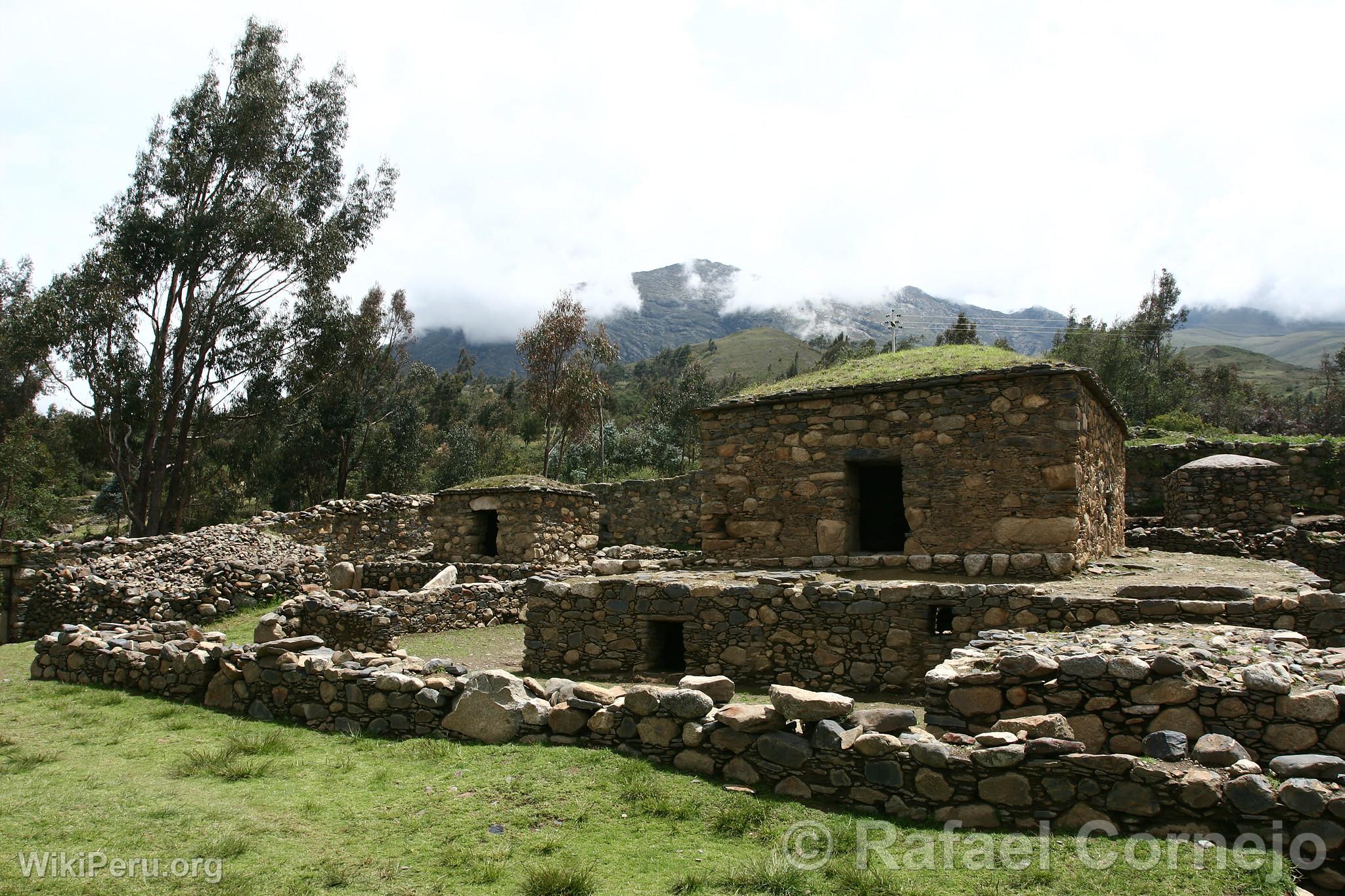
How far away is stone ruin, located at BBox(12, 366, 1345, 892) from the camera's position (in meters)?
4.77

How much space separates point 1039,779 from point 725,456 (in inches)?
301

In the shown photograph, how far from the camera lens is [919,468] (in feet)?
34.4

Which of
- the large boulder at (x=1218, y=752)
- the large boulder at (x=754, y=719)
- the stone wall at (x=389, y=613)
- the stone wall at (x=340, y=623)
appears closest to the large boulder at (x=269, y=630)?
the stone wall at (x=389, y=613)

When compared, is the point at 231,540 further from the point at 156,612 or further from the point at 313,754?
the point at 313,754

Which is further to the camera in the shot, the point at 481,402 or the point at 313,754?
the point at 481,402

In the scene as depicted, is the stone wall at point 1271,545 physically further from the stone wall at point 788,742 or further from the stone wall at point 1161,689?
the stone wall at point 788,742

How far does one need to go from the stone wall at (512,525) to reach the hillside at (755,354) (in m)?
73.7

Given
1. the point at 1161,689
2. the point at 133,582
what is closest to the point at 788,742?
the point at 1161,689

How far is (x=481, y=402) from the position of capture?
68375mm

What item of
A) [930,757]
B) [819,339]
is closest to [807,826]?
[930,757]

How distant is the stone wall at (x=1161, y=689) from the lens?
16.7 ft

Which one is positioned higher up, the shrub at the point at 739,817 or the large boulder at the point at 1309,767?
the large boulder at the point at 1309,767

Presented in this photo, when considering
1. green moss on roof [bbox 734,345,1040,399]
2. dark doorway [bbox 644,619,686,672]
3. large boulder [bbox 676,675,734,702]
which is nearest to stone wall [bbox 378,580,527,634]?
dark doorway [bbox 644,619,686,672]

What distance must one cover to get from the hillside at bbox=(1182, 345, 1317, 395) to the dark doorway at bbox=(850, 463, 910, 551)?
73111 millimetres
